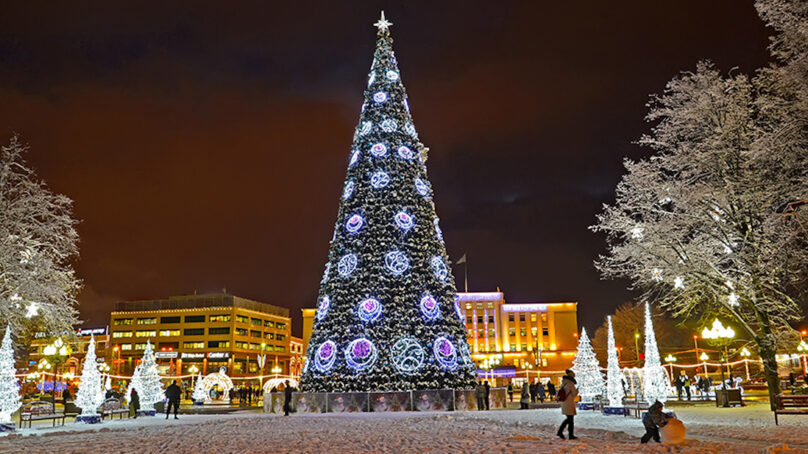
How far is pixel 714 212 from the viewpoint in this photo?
20.7m

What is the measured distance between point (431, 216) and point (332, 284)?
17.8ft

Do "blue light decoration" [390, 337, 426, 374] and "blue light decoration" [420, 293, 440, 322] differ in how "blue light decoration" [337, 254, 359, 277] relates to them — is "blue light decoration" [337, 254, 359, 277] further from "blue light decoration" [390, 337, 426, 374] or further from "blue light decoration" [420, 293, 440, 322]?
"blue light decoration" [390, 337, 426, 374]

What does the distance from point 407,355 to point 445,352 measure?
1.66 m

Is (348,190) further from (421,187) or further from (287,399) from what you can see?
(287,399)

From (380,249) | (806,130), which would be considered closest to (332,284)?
(380,249)

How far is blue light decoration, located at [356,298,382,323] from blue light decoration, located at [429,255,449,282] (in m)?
2.95

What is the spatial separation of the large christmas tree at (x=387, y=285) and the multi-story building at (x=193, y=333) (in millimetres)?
96823

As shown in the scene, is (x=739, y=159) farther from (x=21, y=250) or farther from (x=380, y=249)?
(x=21, y=250)

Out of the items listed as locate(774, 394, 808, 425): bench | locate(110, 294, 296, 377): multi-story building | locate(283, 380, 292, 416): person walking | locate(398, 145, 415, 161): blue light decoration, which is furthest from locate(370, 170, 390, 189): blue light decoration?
locate(110, 294, 296, 377): multi-story building

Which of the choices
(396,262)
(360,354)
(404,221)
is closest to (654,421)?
(360,354)

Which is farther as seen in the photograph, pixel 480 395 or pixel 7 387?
pixel 480 395

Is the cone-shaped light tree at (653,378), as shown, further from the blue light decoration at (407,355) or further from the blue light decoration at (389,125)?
the blue light decoration at (389,125)

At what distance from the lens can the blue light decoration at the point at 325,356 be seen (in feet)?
83.7

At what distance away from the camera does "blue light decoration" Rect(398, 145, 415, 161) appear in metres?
27.7
